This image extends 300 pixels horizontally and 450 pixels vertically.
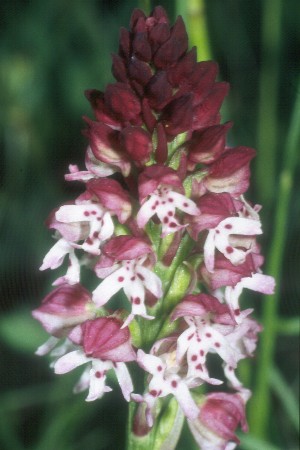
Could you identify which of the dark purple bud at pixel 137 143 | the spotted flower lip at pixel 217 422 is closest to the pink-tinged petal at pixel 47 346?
the spotted flower lip at pixel 217 422

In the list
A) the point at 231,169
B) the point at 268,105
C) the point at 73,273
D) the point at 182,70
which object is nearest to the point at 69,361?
the point at 73,273

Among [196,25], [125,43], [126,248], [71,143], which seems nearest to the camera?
[126,248]

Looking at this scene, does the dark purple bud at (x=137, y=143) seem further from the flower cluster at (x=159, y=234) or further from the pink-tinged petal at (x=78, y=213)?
the pink-tinged petal at (x=78, y=213)

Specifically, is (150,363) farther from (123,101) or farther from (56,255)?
(123,101)

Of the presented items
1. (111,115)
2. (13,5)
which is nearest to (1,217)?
(13,5)

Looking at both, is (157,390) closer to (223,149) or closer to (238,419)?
(238,419)
